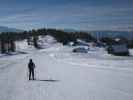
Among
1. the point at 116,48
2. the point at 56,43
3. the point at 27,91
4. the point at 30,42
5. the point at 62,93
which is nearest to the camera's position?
the point at 62,93

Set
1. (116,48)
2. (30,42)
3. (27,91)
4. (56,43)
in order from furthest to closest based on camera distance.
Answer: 1. (56,43)
2. (30,42)
3. (116,48)
4. (27,91)

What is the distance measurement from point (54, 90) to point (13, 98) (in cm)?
295

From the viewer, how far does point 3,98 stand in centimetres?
1325

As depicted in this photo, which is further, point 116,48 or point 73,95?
point 116,48

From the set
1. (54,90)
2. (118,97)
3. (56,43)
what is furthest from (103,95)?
(56,43)

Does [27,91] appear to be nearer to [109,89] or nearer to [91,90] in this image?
[91,90]

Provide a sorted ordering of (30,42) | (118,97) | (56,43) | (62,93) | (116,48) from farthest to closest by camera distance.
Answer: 1. (56,43)
2. (30,42)
3. (116,48)
4. (62,93)
5. (118,97)

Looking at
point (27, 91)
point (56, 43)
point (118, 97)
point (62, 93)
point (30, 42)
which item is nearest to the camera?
point (118, 97)

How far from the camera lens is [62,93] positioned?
14430 mm

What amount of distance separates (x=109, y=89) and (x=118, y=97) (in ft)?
7.85

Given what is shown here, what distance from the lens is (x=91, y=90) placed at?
1522cm

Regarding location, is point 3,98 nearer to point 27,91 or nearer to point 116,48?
point 27,91

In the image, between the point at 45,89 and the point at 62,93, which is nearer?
the point at 62,93

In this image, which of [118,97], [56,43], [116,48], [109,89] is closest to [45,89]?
[109,89]
